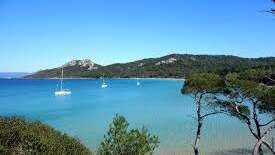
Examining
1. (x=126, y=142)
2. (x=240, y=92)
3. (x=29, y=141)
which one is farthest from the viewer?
(x=240, y=92)

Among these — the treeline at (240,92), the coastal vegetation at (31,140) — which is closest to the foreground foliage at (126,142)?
the coastal vegetation at (31,140)

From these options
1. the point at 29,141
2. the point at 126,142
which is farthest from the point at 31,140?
the point at 126,142

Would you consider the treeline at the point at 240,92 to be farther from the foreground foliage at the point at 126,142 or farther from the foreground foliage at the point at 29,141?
the foreground foliage at the point at 29,141

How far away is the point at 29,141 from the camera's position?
11672mm

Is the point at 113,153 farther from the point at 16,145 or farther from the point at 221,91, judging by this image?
the point at 221,91

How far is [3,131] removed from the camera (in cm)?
1168

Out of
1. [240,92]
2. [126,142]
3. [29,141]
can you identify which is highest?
[240,92]

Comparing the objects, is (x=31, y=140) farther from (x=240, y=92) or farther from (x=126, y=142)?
(x=240, y=92)

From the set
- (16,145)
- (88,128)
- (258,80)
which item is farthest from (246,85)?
(88,128)

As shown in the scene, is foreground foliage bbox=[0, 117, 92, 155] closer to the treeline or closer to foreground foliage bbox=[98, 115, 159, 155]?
foreground foliage bbox=[98, 115, 159, 155]

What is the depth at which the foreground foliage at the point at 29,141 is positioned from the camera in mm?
11422

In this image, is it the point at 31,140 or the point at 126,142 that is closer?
the point at 31,140

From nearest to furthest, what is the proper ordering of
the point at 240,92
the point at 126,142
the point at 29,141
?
the point at 29,141
the point at 126,142
the point at 240,92

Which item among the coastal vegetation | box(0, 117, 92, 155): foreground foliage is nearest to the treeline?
the coastal vegetation
